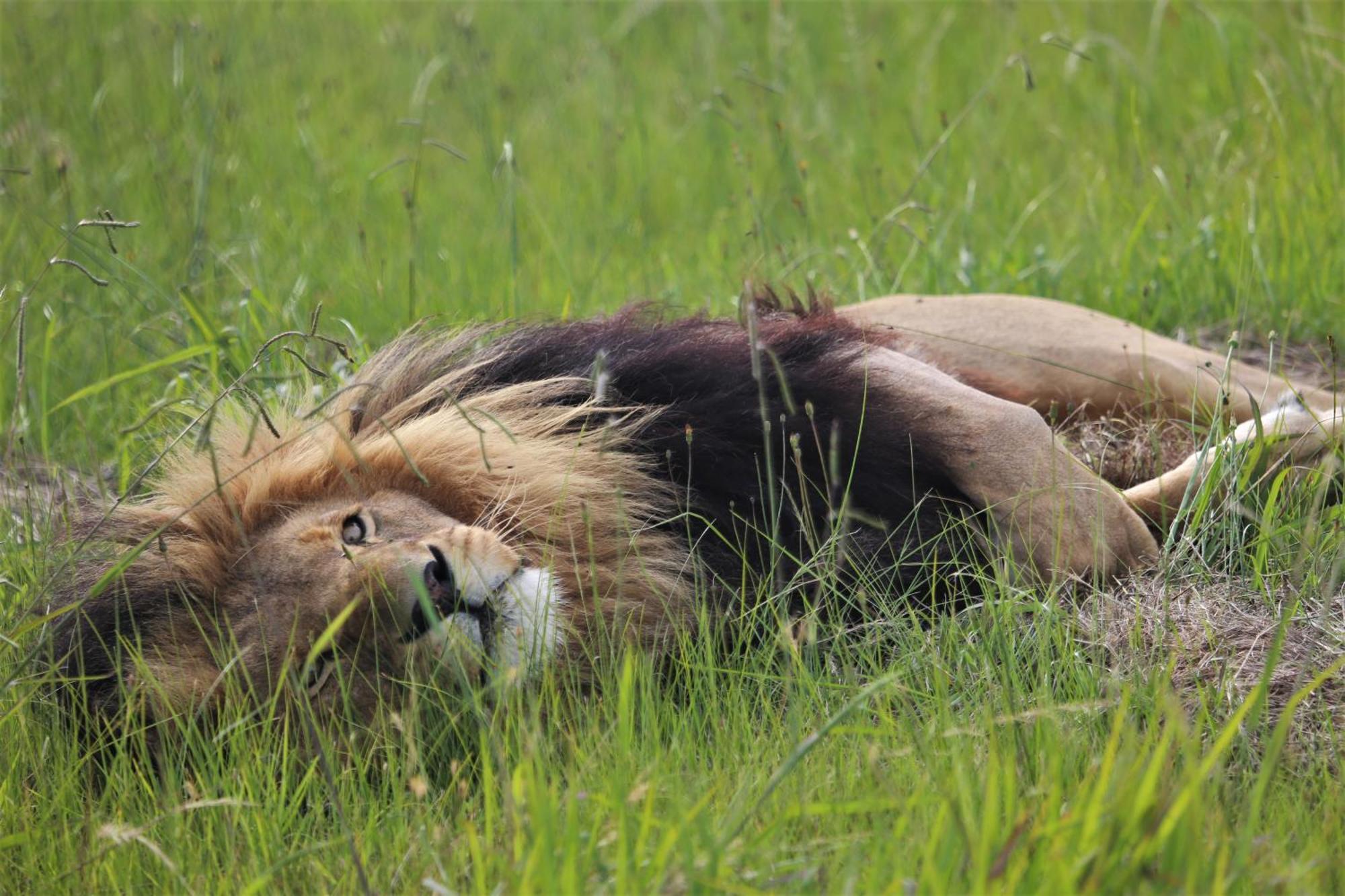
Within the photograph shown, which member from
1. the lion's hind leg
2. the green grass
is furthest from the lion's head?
the lion's hind leg

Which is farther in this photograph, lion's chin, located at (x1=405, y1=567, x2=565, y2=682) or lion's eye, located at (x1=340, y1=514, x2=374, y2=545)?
lion's eye, located at (x1=340, y1=514, x2=374, y2=545)

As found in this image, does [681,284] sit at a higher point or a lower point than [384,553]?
lower

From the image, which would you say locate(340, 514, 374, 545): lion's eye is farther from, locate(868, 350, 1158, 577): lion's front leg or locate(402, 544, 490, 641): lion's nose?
locate(868, 350, 1158, 577): lion's front leg

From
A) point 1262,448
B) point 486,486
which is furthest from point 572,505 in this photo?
point 1262,448

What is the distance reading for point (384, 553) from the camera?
2.26 meters

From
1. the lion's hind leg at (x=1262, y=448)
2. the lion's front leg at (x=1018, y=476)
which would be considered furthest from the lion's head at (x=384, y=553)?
the lion's hind leg at (x=1262, y=448)

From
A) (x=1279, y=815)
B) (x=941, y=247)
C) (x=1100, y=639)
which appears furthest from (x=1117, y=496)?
(x=941, y=247)

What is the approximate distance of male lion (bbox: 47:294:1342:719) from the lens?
231 centimetres

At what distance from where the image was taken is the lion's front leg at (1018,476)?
2.75m

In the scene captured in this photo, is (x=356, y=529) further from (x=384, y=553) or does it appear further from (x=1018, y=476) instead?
(x=1018, y=476)

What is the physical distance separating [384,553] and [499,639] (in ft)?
0.77

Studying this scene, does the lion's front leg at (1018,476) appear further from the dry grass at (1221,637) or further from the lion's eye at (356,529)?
the lion's eye at (356,529)

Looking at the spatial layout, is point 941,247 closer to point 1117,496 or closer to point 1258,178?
point 1258,178

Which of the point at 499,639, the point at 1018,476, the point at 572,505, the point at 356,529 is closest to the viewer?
the point at 499,639
